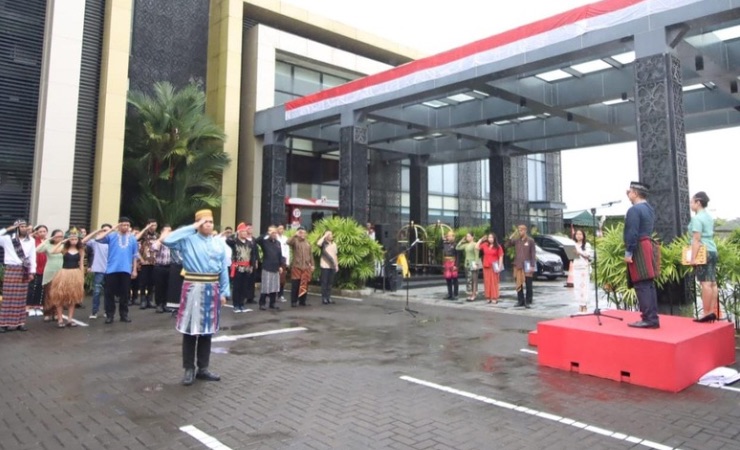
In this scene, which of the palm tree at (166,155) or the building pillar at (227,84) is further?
the building pillar at (227,84)

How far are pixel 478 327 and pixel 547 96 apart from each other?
8196 millimetres

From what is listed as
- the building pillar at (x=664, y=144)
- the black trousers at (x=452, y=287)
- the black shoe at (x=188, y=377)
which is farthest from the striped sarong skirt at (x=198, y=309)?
the black trousers at (x=452, y=287)

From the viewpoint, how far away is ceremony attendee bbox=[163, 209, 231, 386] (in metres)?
5.14

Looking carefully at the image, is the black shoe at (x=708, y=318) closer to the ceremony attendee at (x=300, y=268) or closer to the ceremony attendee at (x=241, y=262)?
the ceremony attendee at (x=300, y=268)

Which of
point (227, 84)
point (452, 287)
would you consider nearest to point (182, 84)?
point (227, 84)

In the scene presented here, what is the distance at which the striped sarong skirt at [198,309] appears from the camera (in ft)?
16.8

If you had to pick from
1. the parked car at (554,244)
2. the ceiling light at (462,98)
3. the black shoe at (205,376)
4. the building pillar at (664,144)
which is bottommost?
the black shoe at (205,376)

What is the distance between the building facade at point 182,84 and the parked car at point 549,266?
2.83m

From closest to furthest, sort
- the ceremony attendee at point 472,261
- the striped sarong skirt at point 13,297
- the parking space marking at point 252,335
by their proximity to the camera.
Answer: the parking space marking at point 252,335, the striped sarong skirt at point 13,297, the ceremony attendee at point 472,261

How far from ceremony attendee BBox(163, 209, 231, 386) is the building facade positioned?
37.9ft

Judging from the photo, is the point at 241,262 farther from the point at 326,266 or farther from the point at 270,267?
the point at 326,266

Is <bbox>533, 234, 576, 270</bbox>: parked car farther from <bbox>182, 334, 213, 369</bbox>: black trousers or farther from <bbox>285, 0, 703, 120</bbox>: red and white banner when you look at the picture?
<bbox>182, 334, 213, 369</bbox>: black trousers

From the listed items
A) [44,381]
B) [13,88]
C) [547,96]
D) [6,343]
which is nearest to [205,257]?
[44,381]

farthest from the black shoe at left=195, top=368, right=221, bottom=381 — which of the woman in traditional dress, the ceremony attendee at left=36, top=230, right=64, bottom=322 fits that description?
the ceremony attendee at left=36, top=230, right=64, bottom=322
